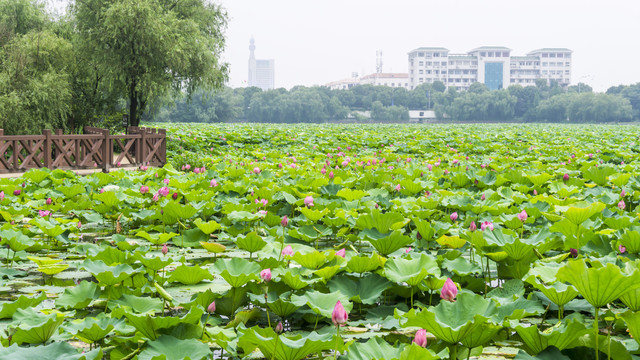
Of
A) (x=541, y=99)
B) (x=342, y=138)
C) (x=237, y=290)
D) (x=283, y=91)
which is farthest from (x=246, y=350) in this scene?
(x=541, y=99)

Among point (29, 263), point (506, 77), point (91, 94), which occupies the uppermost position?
point (506, 77)

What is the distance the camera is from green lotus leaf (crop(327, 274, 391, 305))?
2.04 meters

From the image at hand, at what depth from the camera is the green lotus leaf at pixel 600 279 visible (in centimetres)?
140

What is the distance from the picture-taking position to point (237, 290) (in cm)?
202

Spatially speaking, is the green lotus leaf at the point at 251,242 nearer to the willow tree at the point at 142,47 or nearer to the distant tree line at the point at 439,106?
the willow tree at the point at 142,47

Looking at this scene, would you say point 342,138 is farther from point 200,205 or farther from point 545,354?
point 545,354

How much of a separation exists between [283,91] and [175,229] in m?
68.2

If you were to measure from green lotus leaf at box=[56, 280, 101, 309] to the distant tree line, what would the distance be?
54741 millimetres

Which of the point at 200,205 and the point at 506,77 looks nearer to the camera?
the point at 200,205

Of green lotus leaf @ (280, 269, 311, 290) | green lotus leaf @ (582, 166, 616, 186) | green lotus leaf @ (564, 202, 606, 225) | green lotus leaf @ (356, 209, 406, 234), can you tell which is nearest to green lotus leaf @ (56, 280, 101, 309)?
green lotus leaf @ (280, 269, 311, 290)

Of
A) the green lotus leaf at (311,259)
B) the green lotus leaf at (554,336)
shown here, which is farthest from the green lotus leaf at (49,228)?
the green lotus leaf at (554,336)

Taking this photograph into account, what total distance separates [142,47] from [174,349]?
542 inches

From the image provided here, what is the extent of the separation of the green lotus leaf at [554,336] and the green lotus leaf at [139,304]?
1.20 m

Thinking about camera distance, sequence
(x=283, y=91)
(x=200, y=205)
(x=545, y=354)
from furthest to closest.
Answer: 1. (x=283, y=91)
2. (x=200, y=205)
3. (x=545, y=354)
